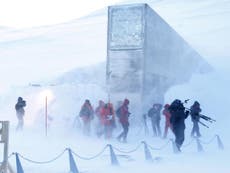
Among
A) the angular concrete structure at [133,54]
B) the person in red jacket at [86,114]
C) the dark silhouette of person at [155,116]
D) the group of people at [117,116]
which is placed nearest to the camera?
the group of people at [117,116]

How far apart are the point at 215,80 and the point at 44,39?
44544 mm

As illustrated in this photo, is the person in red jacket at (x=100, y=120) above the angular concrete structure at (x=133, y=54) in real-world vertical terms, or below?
below

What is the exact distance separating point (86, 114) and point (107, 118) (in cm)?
99

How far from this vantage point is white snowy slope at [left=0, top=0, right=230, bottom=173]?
11.7 meters

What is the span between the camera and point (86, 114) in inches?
676

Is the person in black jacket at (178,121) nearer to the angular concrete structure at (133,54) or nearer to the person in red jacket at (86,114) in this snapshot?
the person in red jacket at (86,114)

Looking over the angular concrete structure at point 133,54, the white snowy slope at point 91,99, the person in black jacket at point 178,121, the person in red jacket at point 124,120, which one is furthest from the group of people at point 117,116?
the angular concrete structure at point 133,54

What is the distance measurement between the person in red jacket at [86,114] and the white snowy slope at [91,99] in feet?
Answer: 1.62

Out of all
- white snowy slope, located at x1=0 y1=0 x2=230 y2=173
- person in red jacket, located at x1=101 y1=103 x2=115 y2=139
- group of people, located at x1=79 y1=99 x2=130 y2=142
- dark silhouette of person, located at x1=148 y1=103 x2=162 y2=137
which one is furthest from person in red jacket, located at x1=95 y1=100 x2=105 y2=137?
dark silhouette of person, located at x1=148 y1=103 x2=162 y2=137

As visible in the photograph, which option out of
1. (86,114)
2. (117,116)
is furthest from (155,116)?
(86,114)

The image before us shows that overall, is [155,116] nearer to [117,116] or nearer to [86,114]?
[117,116]

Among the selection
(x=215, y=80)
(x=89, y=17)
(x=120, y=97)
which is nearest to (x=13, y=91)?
(x=120, y=97)

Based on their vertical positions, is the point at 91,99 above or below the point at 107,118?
above

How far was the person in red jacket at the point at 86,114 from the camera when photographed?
17.1m
